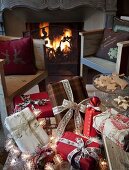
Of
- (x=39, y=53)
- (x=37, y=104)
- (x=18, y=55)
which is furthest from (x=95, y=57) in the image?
(x=37, y=104)

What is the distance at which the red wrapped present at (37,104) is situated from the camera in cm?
138

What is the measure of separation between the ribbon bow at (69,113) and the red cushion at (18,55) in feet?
2.29

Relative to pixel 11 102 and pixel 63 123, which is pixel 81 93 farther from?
pixel 11 102

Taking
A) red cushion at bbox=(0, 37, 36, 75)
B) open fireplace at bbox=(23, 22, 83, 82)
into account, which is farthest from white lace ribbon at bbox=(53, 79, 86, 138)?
open fireplace at bbox=(23, 22, 83, 82)

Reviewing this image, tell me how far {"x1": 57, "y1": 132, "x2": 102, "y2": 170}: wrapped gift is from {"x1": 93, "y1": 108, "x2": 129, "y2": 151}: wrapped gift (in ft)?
0.32

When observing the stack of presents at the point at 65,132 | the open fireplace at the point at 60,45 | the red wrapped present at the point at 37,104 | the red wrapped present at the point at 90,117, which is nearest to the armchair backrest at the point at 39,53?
the red wrapped present at the point at 37,104

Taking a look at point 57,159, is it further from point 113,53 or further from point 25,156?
point 113,53

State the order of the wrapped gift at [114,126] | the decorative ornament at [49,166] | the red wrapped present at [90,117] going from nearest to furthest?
the wrapped gift at [114,126]
the decorative ornament at [49,166]
the red wrapped present at [90,117]

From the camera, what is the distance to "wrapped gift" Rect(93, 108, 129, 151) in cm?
93

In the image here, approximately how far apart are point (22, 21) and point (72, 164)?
216 centimetres

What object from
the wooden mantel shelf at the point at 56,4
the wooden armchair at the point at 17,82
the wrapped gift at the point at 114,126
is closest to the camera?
the wrapped gift at the point at 114,126

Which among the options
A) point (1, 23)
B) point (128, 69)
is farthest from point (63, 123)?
point (1, 23)

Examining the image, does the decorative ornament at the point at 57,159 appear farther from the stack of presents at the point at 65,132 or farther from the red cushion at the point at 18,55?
the red cushion at the point at 18,55

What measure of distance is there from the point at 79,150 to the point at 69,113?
257mm
